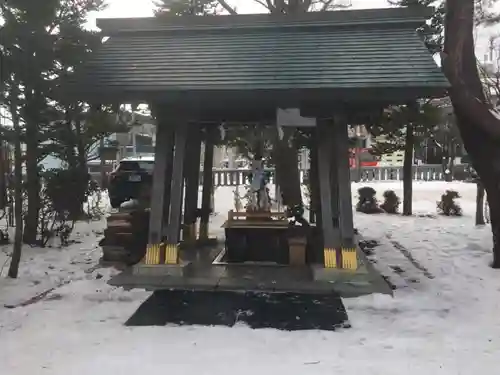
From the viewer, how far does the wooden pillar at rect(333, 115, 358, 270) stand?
258 inches

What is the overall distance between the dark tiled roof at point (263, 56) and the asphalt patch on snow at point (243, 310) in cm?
252

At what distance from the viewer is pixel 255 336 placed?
472 centimetres

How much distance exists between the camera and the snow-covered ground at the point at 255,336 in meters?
4.08

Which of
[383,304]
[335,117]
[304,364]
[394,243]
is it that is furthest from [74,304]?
[394,243]

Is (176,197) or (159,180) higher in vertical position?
(159,180)

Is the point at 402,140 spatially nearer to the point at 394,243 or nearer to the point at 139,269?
the point at 394,243

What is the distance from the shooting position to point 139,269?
6781mm

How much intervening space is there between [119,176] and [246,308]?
11.2 metres

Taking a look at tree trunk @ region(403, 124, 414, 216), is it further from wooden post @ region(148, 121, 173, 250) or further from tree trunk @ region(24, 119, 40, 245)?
tree trunk @ region(24, 119, 40, 245)

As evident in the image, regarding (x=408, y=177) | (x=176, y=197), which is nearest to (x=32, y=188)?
(x=176, y=197)

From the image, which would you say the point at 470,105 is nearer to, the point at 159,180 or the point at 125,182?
the point at 159,180

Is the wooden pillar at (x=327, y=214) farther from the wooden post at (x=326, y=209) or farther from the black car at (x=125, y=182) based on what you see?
the black car at (x=125, y=182)

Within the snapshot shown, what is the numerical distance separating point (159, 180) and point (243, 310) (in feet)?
7.51

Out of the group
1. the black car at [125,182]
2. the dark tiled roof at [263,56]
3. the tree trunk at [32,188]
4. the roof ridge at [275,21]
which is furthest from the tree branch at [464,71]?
the black car at [125,182]
